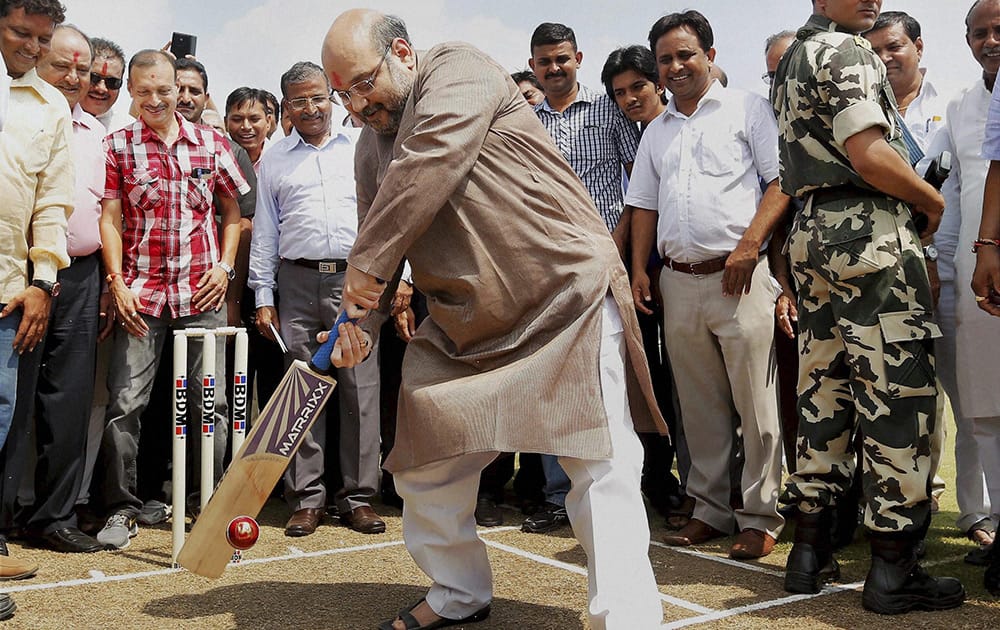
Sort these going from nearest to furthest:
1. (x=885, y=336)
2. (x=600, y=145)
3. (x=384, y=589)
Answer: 1. (x=885, y=336)
2. (x=384, y=589)
3. (x=600, y=145)

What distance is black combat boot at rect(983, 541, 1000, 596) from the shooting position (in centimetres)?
415

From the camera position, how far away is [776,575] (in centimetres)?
457

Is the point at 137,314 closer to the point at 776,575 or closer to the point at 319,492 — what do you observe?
the point at 319,492

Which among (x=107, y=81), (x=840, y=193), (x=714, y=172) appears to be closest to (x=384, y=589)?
(x=840, y=193)

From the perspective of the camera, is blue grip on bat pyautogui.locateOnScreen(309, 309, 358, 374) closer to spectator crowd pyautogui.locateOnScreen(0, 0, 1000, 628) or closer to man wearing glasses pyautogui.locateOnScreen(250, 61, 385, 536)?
spectator crowd pyautogui.locateOnScreen(0, 0, 1000, 628)

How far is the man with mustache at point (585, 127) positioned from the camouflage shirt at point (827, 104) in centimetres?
194

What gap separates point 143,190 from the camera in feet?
18.6

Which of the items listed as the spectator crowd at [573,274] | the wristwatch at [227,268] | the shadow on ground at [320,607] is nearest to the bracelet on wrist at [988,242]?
the spectator crowd at [573,274]

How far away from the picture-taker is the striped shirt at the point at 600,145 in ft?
20.7

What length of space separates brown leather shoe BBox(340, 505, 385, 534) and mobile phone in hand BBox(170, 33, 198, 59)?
434cm

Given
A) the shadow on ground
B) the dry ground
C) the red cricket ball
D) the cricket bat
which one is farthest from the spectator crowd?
the red cricket ball

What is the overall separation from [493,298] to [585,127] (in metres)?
3.16

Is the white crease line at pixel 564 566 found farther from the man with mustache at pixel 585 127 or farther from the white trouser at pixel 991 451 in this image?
the man with mustache at pixel 585 127

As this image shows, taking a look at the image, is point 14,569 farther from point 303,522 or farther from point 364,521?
point 364,521
